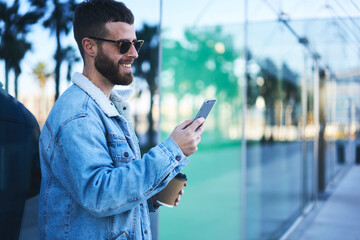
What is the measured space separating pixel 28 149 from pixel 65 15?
2.30 feet

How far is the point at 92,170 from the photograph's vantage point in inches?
49.1

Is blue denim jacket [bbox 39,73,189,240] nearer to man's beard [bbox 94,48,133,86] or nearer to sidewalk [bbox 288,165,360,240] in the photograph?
man's beard [bbox 94,48,133,86]

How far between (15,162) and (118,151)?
0.55 m

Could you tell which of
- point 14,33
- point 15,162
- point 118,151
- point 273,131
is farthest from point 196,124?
point 273,131

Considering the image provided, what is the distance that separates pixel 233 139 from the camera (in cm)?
418

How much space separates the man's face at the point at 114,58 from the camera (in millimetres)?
1491

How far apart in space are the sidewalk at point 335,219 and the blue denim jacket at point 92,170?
12.9 ft

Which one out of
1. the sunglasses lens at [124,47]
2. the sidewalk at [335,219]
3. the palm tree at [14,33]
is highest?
the palm tree at [14,33]

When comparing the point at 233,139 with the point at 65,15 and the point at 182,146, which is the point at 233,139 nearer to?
the point at 65,15

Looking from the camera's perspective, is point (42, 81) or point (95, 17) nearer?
point (95, 17)

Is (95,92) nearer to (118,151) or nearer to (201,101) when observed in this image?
(118,151)

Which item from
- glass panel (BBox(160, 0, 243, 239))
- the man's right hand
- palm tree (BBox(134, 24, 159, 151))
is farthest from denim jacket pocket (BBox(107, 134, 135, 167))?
glass panel (BBox(160, 0, 243, 239))

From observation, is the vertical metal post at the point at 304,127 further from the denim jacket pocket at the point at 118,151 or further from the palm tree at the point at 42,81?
the denim jacket pocket at the point at 118,151

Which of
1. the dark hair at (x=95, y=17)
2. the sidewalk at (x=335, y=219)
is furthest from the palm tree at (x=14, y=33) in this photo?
the sidewalk at (x=335, y=219)
